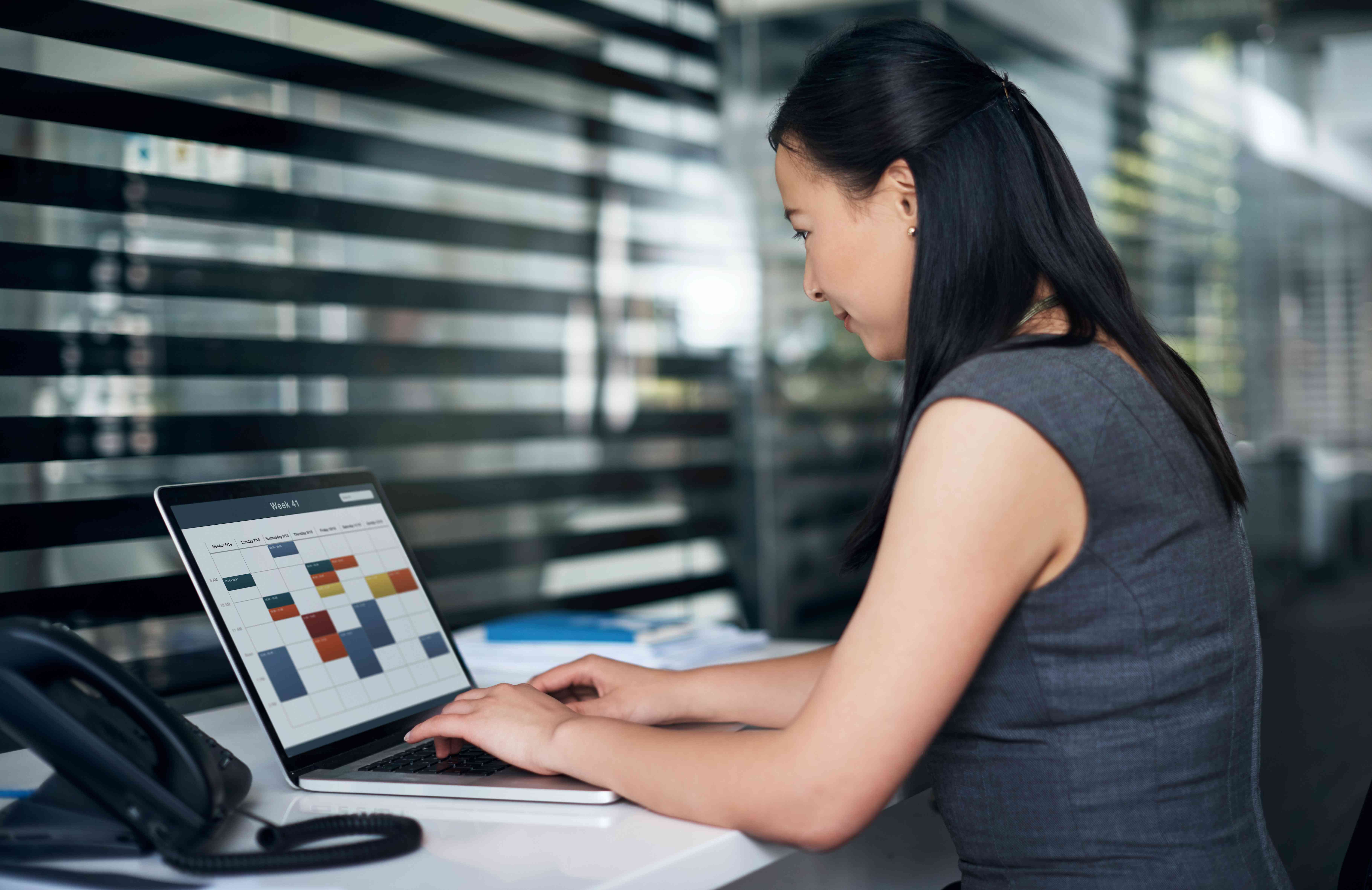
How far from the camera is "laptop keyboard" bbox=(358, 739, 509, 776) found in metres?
1.08

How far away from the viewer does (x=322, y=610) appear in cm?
120

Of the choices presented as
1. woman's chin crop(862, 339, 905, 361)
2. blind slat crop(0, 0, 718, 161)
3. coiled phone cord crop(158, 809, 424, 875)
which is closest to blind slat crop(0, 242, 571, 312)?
blind slat crop(0, 0, 718, 161)

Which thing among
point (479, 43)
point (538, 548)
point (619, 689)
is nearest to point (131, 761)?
point (619, 689)

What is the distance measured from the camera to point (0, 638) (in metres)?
0.83

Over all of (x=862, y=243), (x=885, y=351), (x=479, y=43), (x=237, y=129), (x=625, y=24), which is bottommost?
(x=885, y=351)

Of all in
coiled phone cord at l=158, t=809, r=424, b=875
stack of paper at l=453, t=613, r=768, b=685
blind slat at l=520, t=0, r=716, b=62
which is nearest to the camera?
coiled phone cord at l=158, t=809, r=424, b=875

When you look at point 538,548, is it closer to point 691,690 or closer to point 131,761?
point 691,690

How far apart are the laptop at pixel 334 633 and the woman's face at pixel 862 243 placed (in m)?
0.52

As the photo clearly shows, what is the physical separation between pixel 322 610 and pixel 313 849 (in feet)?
1.25

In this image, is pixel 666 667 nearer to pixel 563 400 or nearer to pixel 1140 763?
pixel 1140 763

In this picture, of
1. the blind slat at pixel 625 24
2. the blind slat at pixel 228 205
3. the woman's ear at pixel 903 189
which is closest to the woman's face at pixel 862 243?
the woman's ear at pixel 903 189

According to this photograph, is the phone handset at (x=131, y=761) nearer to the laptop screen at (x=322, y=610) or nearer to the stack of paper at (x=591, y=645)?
the laptop screen at (x=322, y=610)

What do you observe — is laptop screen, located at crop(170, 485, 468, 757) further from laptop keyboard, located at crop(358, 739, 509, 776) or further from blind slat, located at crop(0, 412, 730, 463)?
blind slat, located at crop(0, 412, 730, 463)

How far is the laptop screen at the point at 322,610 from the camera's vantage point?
43.3 inches
